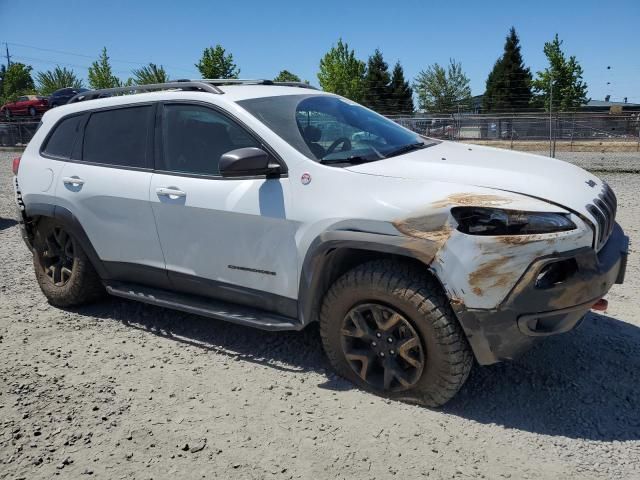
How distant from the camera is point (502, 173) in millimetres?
2994

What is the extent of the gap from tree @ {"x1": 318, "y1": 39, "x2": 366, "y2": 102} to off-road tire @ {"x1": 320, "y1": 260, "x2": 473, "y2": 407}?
42.8m

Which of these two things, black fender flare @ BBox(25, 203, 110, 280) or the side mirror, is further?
black fender flare @ BBox(25, 203, 110, 280)

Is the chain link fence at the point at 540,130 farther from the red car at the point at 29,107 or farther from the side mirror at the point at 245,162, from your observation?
the red car at the point at 29,107

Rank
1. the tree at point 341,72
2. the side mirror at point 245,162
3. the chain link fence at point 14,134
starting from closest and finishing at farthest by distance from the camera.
Answer: the side mirror at point 245,162, the chain link fence at point 14,134, the tree at point 341,72

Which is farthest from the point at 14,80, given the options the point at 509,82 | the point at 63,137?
the point at 63,137

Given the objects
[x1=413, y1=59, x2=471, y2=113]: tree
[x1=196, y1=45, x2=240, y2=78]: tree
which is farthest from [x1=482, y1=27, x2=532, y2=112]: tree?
[x1=196, y1=45, x2=240, y2=78]: tree

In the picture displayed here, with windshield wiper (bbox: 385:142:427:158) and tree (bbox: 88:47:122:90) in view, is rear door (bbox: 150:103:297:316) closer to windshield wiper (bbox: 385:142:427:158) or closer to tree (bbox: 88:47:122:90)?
windshield wiper (bbox: 385:142:427:158)

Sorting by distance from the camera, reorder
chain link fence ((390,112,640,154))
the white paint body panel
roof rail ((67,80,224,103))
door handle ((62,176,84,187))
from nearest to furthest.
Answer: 1. the white paint body panel
2. roof rail ((67,80,224,103))
3. door handle ((62,176,84,187))
4. chain link fence ((390,112,640,154))

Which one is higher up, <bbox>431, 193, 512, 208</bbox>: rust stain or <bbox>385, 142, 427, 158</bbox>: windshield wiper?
<bbox>385, 142, 427, 158</bbox>: windshield wiper

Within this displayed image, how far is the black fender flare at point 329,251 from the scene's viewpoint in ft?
9.34

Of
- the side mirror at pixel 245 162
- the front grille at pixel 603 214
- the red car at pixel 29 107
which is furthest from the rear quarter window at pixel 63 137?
the red car at pixel 29 107

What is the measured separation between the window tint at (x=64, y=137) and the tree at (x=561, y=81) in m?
41.1

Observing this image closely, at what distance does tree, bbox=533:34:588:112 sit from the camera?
40156 millimetres

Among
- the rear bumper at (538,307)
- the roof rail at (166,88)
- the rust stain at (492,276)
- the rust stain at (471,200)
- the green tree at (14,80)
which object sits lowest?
→ the rear bumper at (538,307)
